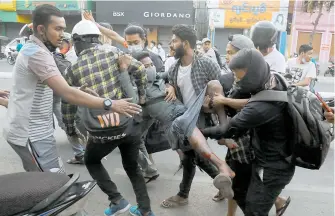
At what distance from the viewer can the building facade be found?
72.3ft

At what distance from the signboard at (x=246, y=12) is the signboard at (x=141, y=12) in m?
2.51

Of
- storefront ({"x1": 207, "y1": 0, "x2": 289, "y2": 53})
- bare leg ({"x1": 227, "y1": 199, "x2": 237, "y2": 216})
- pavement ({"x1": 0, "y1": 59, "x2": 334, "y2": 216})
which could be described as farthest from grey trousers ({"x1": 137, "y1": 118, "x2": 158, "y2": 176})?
storefront ({"x1": 207, "y1": 0, "x2": 289, "y2": 53})

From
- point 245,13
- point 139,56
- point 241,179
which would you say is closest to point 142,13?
point 245,13

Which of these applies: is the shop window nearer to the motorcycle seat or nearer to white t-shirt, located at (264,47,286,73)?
white t-shirt, located at (264,47,286,73)

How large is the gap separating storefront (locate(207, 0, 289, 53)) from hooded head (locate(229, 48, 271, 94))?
21435 mm

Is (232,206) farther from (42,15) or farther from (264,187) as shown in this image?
(42,15)

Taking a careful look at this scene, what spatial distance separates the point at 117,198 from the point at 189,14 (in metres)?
21.3

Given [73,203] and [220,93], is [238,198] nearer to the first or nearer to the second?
[220,93]

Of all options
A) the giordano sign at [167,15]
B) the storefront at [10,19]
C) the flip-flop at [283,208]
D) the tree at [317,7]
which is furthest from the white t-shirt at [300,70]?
the storefront at [10,19]

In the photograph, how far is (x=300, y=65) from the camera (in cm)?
562

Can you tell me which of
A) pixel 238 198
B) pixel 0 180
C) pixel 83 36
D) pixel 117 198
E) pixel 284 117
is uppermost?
pixel 83 36

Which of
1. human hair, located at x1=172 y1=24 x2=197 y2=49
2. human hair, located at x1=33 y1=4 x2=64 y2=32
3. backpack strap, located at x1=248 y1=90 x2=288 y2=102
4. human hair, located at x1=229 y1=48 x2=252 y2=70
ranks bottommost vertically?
backpack strap, located at x1=248 y1=90 x2=288 y2=102

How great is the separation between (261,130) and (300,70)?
366cm

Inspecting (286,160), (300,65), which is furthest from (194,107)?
(300,65)
